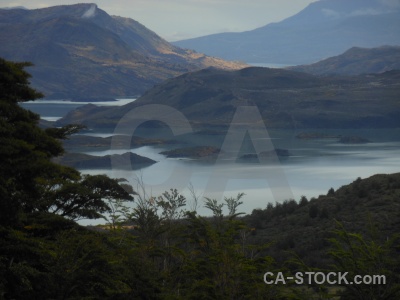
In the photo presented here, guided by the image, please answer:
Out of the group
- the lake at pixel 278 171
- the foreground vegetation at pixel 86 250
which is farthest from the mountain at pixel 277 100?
the foreground vegetation at pixel 86 250

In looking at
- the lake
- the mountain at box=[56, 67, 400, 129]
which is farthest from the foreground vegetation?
the mountain at box=[56, 67, 400, 129]

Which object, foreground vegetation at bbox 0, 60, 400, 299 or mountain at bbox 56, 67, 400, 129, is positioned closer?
foreground vegetation at bbox 0, 60, 400, 299

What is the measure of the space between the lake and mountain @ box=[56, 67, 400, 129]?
71.8ft

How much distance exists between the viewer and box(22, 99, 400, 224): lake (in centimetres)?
4859

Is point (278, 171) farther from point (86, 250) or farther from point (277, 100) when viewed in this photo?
point (277, 100)

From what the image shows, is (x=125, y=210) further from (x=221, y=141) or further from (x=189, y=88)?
(x=189, y=88)

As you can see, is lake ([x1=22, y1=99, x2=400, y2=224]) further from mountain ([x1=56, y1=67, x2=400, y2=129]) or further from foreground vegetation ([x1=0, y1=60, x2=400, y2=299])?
foreground vegetation ([x1=0, y1=60, x2=400, y2=299])

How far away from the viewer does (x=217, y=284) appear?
11812mm

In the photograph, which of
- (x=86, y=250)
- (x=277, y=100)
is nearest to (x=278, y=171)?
(x=86, y=250)

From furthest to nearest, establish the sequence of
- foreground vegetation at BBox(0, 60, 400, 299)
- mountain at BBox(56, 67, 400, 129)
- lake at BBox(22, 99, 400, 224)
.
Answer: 1. mountain at BBox(56, 67, 400, 129)
2. lake at BBox(22, 99, 400, 224)
3. foreground vegetation at BBox(0, 60, 400, 299)

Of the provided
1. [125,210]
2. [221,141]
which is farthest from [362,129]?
[125,210]

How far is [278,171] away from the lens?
62688 mm

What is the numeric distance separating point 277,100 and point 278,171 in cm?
6584

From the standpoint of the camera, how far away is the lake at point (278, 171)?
4859 centimetres
